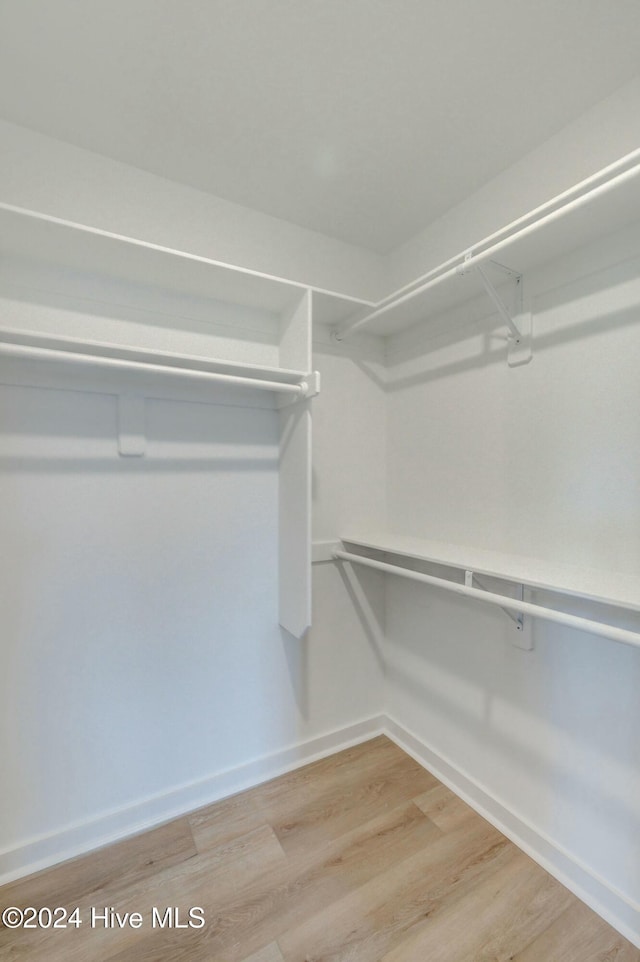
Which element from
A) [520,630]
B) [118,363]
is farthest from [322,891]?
[118,363]

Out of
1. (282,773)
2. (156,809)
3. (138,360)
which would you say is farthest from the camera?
(282,773)

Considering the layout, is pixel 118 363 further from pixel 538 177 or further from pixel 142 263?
pixel 538 177

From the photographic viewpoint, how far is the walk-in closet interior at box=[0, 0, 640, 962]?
118 centimetres

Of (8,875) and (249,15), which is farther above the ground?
(249,15)

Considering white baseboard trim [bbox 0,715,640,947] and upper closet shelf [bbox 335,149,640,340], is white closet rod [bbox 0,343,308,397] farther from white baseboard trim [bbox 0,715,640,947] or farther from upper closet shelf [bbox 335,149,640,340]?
white baseboard trim [bbox 0,715,640,947]

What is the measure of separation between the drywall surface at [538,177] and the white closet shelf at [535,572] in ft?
4.18

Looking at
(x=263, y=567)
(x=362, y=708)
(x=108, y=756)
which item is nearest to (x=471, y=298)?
(x=263, y=567)

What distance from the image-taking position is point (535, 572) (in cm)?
129

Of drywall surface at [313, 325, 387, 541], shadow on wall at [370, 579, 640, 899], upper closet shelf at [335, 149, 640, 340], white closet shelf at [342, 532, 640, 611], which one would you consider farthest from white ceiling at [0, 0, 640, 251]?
shadow on wall at [370, 579, 640, 899]

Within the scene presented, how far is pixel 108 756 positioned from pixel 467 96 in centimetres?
258

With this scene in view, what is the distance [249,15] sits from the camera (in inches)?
Result: 41.4

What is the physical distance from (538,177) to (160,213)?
1411mm

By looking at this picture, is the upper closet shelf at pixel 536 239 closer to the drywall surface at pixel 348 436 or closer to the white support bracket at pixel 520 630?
the drywall surface at pixel 348 436

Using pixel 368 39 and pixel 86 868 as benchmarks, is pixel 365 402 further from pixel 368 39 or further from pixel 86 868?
pixel 86 868
